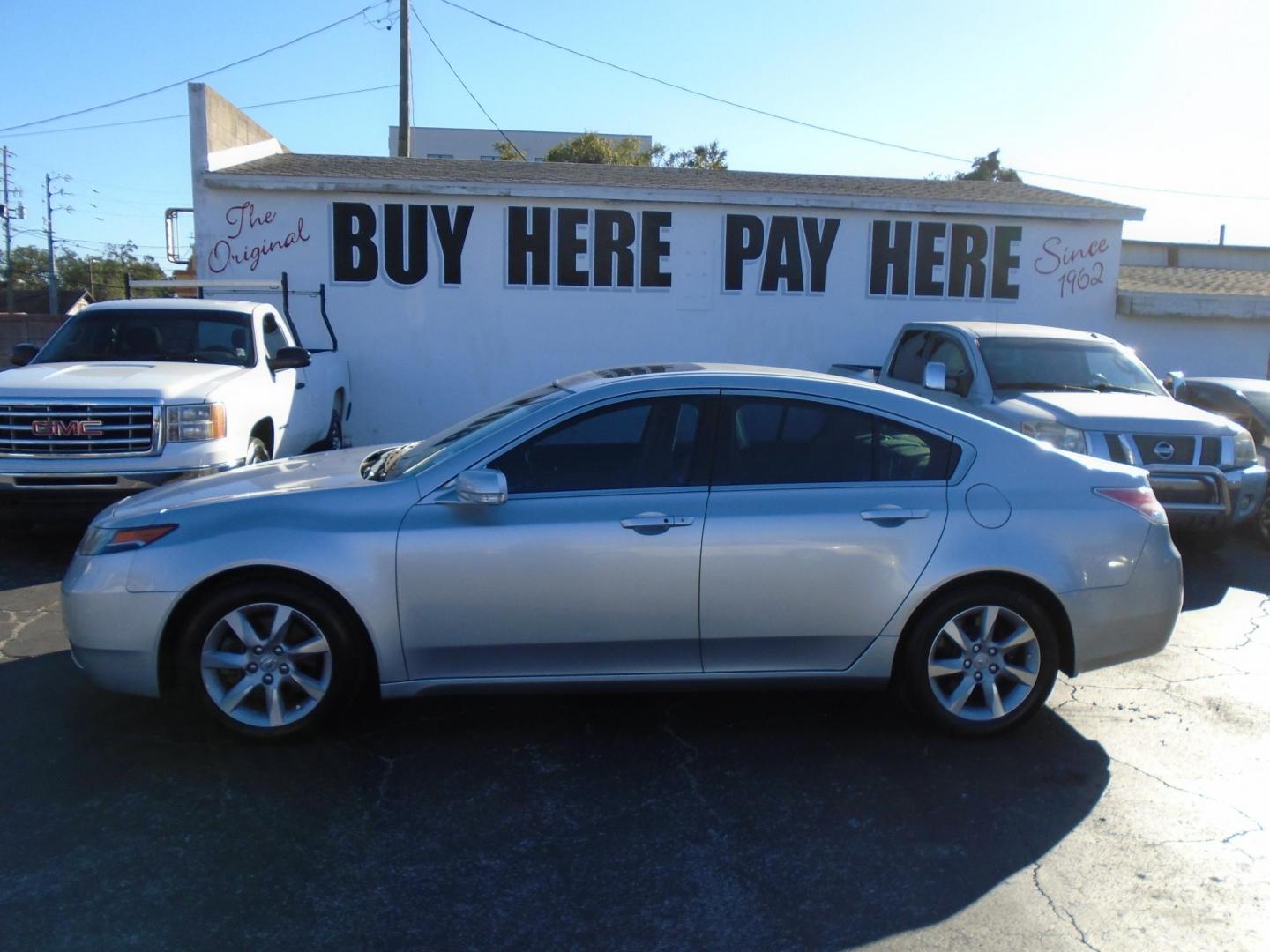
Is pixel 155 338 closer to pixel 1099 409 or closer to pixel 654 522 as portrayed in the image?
pixel 654 522

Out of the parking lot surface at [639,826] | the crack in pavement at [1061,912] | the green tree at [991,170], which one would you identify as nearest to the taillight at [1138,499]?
the parking lot surface at [639,826]

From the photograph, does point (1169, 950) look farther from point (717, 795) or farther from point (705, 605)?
point (705, 605)

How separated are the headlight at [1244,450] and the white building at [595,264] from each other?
5.57m

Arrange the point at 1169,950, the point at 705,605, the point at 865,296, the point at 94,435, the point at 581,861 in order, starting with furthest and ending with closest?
the point at 865,296 < the point at 94,435 < the point at 705,605 < the point at 581,861 < the point at 1169,950

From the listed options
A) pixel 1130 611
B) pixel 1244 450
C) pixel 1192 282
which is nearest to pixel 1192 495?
pixel 1244 450

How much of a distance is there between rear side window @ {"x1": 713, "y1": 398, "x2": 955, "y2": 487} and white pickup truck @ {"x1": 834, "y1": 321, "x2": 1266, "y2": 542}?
12.2 feet

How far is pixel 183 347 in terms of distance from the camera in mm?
8727

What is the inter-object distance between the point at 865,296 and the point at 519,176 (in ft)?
15.5

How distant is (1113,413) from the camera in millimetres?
7941

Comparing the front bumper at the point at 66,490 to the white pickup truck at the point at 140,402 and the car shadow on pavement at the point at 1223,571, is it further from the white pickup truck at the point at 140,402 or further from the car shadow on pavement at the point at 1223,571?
the car shadow on pavement at the point at 1223,571

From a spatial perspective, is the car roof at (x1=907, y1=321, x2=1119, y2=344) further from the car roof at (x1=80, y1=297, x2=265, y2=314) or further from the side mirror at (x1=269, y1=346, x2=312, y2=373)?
the car roof at (x1=80, y1=297, x2=265, y2=314)

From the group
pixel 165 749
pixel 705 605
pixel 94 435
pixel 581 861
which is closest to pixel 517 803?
pixel 581 861

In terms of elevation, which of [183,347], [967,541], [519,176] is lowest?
[967,541]

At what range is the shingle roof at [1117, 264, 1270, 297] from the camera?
575 inches
